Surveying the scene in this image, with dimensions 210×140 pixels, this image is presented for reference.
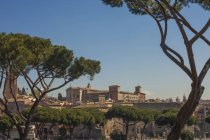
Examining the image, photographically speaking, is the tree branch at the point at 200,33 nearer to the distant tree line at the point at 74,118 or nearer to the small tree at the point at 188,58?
the small tree at the point at 188,58

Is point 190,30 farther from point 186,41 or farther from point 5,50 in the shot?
point 5,50

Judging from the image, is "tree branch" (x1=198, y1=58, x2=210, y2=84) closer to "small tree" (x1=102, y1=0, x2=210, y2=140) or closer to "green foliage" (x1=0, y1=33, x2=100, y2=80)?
"small tree" (x1=102, y1=0, x2=210, y2=140)

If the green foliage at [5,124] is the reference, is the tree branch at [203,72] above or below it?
above

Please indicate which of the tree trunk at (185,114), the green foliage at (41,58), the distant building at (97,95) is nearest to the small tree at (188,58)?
the tree trunk at (185,114)

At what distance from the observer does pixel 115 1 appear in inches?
647

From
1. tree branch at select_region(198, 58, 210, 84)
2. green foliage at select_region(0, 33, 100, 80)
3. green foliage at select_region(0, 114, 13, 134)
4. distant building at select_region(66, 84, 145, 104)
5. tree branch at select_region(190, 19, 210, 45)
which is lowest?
green foliage at select_region(0, 114, 13, 134)

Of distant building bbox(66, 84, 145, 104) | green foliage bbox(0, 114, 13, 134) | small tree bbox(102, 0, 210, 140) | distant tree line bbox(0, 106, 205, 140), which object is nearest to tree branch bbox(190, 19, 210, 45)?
small tree bbox(102, 0, 210, 140)

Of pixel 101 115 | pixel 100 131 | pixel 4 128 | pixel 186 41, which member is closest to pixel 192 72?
pixel 186 41

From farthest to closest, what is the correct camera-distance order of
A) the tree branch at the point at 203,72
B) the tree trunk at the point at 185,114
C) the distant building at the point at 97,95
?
1. the distant building at the point at 97,95
2. the tree branch at the point at 203,72
3. the tree trunk at the point at 185,114

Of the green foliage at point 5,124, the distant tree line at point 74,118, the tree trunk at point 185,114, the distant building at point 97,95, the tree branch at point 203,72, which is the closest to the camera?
the tree trunk at point 185,114

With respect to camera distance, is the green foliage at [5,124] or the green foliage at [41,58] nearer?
the green foliage at [41,58]

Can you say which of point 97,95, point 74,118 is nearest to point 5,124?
point 74,118

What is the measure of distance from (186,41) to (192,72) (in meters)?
0.91

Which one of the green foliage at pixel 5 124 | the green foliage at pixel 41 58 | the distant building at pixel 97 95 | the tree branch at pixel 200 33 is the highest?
the distant building at pixel 97 95
